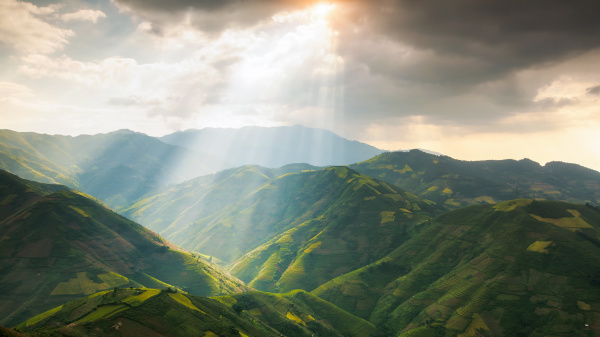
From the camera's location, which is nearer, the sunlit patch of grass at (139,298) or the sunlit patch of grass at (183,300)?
the sunlit patch of grass at (139,298)

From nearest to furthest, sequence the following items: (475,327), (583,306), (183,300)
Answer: (183,300) < (583,306) < (475,327)

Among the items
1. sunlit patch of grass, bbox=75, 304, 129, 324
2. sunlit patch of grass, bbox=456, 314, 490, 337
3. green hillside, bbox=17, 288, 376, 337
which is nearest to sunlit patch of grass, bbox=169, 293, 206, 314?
green hillside, bbox=17, 288, 376, 337

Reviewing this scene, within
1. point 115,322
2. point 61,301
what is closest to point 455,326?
point 115,322

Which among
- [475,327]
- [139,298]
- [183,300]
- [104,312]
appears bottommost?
[475,327]

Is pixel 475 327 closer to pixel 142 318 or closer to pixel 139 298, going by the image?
pixel 142 318

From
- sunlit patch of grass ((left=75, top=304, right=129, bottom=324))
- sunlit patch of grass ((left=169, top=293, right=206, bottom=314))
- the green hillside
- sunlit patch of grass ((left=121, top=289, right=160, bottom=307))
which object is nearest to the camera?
the green hillside

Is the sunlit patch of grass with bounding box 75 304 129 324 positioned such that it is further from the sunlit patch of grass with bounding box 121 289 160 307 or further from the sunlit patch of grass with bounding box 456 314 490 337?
the sunlit patch of grass with bounding box 456 314 490 337

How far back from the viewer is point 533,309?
17062 centimetres

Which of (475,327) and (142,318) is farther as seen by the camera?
(475,327)

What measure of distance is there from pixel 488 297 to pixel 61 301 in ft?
862

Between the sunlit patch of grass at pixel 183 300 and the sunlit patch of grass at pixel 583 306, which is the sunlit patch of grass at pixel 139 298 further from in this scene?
the sunlit patch of grass at pixel 583 306

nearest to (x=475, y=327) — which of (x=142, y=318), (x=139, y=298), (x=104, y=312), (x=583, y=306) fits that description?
(x=583, y=306)

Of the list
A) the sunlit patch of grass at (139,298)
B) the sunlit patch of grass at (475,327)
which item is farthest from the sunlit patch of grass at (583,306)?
the sunlit patch of grass at (139,298)

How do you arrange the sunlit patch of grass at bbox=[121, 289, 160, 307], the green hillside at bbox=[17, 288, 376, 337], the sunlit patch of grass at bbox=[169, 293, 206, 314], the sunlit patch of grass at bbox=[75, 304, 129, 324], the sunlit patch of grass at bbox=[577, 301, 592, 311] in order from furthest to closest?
1. the sunlit patch of grass at bbox=[577, 301, 592, 311]
2. the sunlit patch of grass at bbox=[169, 293, 206, 314]
3. the sunlit patch of grass at bbox=[121, 289, 160, 307]
4. the sunlit patch of grass at bbox=[75, 304, 129, 324]
5. the green hillside at bbox=[17, 288, 376, 337]
